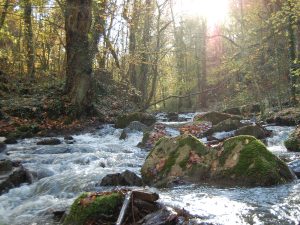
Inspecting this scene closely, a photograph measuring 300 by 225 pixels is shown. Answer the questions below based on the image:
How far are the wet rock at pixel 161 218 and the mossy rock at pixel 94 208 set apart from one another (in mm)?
450

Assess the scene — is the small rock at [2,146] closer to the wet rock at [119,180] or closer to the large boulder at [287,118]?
the wet rock at [119,180]

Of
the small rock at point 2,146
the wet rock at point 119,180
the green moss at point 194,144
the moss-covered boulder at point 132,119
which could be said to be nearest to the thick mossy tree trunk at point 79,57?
the moss-covered boulder at point 132,119

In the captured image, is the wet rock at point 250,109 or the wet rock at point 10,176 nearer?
the wet rock at point 10,176

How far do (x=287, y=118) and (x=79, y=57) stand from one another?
921 cm

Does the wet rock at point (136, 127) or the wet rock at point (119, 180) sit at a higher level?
the wet rock at point (136, 127)

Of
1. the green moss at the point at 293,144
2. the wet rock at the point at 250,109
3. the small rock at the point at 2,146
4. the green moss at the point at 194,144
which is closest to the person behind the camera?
the green moss at the point at 194,144

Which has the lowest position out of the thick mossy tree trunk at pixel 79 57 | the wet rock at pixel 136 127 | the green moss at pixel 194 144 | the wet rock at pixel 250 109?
the wet rock at pixel 136 127

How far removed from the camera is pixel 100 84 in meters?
21.4

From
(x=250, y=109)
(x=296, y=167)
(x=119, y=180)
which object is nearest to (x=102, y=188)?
(x=119, y=180)

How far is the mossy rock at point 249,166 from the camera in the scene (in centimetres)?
566

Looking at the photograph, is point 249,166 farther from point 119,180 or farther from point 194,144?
point 119,180

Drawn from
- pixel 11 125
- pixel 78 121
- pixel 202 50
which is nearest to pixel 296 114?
pixel 78 121

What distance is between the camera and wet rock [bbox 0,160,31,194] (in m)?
6.40

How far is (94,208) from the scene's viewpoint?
4309 mm
